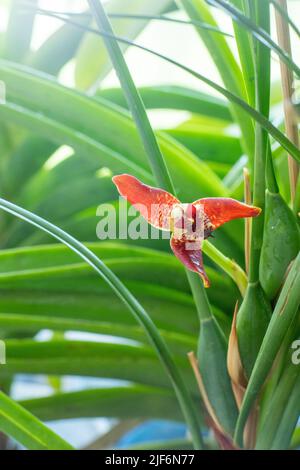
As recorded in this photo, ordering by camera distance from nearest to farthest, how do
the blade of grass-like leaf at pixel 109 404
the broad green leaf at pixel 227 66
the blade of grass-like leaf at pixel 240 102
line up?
the blade of grass-like leaf at pixel 240 102 < the broad green leaf at pixel 227 66 < the blade of grass-like leaf at pixel 109 404

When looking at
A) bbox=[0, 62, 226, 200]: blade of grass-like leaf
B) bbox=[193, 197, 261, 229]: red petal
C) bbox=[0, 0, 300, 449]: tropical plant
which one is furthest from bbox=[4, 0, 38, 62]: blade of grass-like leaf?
bbox=[193, 197, 261, 229]: red petal

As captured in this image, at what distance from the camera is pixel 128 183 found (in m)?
0.28

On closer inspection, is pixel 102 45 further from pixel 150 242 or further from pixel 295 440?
pixel 295 440

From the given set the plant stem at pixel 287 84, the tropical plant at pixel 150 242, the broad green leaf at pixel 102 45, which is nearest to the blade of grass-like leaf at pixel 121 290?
the tropical plant at pixel 150 242

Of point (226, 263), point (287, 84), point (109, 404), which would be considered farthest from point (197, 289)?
point (109, 404)

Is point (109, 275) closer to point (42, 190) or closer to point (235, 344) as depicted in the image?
point (235, 344)

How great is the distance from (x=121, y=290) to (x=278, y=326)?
3.2 inches

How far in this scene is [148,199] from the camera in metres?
0.28

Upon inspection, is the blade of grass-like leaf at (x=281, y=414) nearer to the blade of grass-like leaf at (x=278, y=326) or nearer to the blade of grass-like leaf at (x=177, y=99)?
the blade of grass-like leaf at (x=278, y=326)

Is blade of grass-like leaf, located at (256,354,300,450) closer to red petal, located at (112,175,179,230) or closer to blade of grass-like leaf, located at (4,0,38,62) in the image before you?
red petal, located at (112,175,179,230)

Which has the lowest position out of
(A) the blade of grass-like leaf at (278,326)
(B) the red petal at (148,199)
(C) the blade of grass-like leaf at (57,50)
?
(A) the blade of grass-like leaf at (278,326)

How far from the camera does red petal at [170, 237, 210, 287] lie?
279 millimetres

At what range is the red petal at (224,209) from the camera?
28 centimetres
